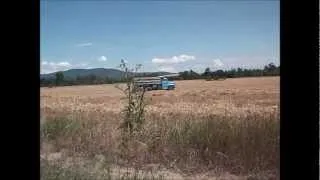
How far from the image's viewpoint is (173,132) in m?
1.10

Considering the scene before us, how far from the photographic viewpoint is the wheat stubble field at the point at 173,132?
1037mm

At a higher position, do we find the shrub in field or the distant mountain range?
the distant mountain range

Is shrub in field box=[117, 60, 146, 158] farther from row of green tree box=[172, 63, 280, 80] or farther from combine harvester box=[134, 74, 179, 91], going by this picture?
row of green tree box=[172, 63, 280, 80]

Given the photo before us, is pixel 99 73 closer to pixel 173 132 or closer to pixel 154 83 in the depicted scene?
pixel 154 83

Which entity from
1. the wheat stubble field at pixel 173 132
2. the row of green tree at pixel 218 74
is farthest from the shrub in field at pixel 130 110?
the row of green tree at pixel 218 74

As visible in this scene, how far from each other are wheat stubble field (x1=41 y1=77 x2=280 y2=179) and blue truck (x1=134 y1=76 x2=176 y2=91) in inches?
0.8

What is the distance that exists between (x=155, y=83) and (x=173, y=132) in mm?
152

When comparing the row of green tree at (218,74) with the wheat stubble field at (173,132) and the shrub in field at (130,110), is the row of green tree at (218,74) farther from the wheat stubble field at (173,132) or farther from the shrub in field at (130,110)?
the shrub in field at (130,110)

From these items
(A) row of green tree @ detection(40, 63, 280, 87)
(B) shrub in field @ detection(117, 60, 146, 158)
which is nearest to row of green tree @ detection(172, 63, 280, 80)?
(A) row of green tree @ detection(40, 63, 280, 87)

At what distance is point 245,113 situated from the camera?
1.08 metres

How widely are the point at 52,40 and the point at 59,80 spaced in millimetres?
115

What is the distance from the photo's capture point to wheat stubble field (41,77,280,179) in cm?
104

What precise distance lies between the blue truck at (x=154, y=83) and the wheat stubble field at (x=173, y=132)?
0.06 ft

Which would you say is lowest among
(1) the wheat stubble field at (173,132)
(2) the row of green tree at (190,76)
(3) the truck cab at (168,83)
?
(1) the wheat stubble field at (173,132)
